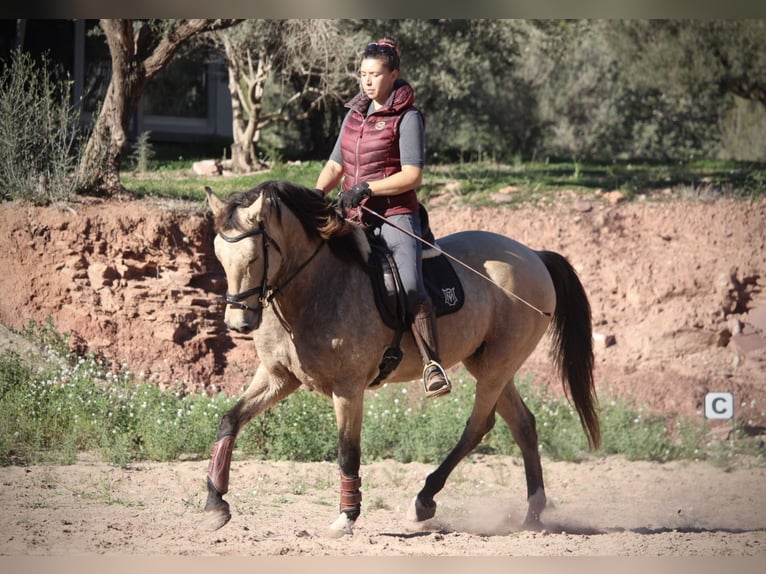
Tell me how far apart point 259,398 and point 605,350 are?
645cm

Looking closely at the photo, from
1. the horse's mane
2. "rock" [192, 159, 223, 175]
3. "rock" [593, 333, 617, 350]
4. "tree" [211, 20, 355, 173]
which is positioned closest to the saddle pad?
the horse's mane

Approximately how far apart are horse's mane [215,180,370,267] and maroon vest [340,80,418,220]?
0.29 m

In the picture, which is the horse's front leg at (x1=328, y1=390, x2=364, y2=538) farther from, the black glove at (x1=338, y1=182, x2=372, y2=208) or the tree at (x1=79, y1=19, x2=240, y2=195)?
the tree at (x1=79, y1=19, x2=240, y2=195)

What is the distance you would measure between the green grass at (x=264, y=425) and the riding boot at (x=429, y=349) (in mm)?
2946

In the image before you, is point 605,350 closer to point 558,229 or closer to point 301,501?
point 558,229

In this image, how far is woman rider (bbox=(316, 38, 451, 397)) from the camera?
20.0 feet

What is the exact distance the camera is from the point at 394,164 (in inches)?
244

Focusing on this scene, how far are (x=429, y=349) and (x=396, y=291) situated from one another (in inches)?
16.4

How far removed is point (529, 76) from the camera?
2258 centimetres

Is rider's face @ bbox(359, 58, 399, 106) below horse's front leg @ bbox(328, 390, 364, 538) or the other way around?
the other way around

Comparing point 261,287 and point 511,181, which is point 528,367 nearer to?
point 511,181

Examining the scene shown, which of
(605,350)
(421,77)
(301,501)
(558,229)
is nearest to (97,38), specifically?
(421,77)

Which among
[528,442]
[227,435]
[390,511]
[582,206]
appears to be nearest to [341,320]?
[227,435]

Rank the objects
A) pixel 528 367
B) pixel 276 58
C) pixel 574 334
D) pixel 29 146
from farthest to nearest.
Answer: pixel 276 58 → pixel 528 367 → pixel 29 146 → pixel 574 334
